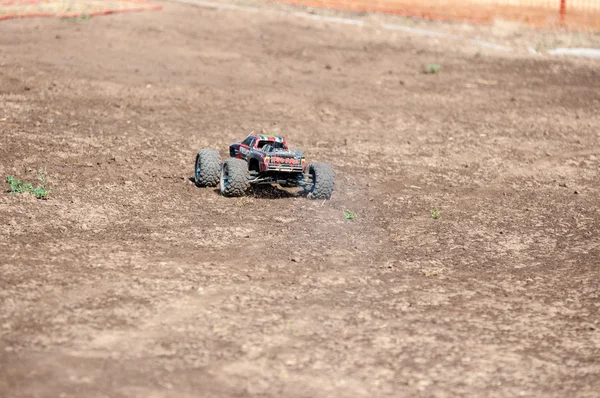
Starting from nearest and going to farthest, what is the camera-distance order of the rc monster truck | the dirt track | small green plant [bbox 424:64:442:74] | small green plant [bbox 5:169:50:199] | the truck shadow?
1. the dirt track
2. small green plant [bbox 5:169:50:199]
3. the rc monster truck
4. the truck shadow
5. small green plant [bbox 424:64:442:74]

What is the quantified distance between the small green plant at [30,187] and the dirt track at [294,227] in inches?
8.8

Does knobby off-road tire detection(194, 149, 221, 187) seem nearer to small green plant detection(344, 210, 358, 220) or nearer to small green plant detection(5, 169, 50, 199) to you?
small green plant detection(344, 210, 358, 220)

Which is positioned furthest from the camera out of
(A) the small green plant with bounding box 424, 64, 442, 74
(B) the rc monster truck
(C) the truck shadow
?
(A) the small green plant with bounding box 424, 64, 442, 74

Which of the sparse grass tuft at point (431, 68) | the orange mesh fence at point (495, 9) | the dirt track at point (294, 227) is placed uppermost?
the orange mesh fence at point (495, 9)

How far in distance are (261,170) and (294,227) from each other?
3.60ft

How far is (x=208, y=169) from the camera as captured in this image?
13109 millimetres

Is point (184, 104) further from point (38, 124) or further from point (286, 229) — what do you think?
point (286, 229)

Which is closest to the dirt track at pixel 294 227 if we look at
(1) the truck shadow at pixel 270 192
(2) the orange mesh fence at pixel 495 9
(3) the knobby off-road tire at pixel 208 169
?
(1) the truck shadow at pixel 270 192

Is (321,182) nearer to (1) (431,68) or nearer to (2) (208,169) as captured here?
(2) (208,169)

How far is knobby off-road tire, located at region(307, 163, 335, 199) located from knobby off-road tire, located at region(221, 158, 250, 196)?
100cm

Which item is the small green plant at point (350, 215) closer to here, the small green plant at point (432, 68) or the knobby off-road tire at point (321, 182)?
the knobby off-road tire at point (321, 182)

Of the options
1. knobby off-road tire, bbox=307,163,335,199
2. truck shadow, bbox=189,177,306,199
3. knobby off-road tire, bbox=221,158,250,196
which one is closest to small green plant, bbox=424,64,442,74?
truck shadow, bbox=189,177,306,199

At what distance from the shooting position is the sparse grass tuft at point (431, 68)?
2156 cm

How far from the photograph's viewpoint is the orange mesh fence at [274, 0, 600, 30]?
27141mm
